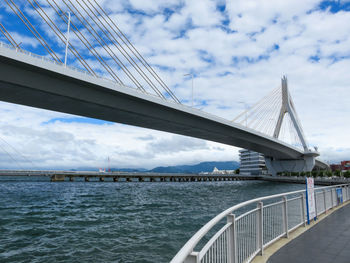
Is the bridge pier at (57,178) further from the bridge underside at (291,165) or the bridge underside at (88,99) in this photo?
the bridge underside at (291,165)

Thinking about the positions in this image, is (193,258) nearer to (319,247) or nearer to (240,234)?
(240,234)

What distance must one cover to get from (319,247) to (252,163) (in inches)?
4983

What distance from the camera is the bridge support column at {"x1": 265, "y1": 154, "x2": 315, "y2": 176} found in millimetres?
65569

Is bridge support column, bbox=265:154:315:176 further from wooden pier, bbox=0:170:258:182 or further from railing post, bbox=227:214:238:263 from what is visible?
railing post, bbox=227:214:238:263

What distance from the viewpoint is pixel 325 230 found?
6.82m

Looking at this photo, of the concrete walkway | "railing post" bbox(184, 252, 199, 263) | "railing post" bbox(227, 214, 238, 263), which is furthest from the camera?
the concrete walkway

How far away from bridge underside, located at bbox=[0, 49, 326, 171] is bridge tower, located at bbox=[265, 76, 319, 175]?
22.9 meters

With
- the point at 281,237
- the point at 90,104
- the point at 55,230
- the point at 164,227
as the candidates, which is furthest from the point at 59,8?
the point at 281,237

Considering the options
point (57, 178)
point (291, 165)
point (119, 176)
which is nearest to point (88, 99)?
point (119, 176)

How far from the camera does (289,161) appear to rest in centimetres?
7088

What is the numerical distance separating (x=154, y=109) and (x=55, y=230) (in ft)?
61.7

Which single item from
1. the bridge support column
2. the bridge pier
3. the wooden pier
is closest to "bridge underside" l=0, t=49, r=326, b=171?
the bridge support column

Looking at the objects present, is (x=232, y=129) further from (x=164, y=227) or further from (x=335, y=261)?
(x=335, y=261)

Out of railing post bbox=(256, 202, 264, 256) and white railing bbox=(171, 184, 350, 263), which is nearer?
white railing bbox=(171, 184, 350, 263)
